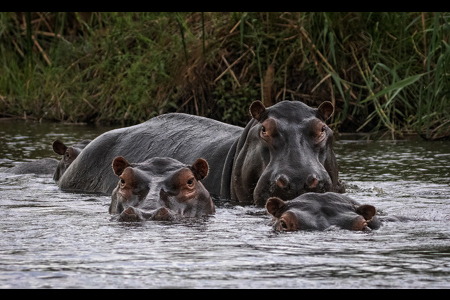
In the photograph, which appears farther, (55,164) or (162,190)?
(55,164)

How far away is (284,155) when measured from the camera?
6.50m

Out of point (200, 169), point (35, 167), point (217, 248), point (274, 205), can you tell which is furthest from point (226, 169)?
point (35, 167)

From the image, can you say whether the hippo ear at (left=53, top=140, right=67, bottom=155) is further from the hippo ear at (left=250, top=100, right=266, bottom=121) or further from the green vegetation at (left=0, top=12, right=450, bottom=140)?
the hippo ear at (left=250, top=100, right=266, bottom=121)

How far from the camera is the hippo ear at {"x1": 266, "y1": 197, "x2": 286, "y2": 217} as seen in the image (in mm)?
5496

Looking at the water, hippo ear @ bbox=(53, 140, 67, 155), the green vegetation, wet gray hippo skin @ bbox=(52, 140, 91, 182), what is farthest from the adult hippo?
the green vegetation

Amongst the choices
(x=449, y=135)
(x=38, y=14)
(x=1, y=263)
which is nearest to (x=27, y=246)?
(x=1, y=263)

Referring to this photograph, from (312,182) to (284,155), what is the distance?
0.42 m

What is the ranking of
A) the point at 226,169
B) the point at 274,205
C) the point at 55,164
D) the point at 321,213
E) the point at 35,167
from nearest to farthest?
the point at 321,213, the point at 274,205, the point at 226,169, the point at 35,167, the point at 55,164

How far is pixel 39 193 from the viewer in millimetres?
7719

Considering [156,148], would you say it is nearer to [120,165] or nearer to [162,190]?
[120,165]

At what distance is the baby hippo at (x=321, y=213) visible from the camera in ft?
17.1

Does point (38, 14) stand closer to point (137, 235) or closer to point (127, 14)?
point (127, 14)

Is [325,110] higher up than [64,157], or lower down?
higher up

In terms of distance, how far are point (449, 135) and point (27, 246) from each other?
7520mm
